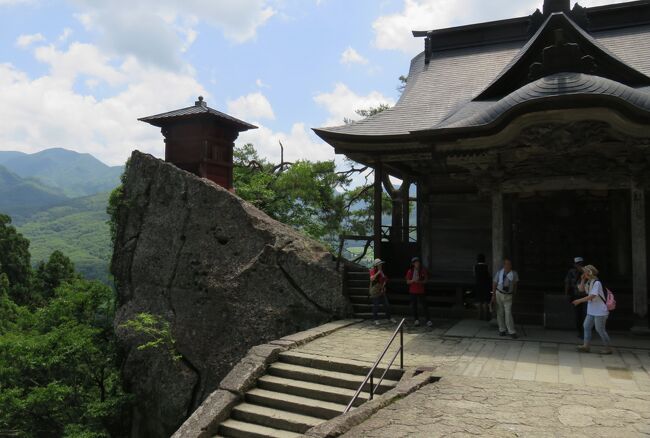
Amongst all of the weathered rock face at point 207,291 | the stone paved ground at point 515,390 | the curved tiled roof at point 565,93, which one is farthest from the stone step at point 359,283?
the curved tiled roof at point 565,93

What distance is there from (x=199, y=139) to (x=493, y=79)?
1074 centimetres

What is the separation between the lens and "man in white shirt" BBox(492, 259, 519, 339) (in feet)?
32.4

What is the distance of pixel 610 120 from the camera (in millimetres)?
8922

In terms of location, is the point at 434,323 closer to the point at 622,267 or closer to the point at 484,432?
the point at 622,267

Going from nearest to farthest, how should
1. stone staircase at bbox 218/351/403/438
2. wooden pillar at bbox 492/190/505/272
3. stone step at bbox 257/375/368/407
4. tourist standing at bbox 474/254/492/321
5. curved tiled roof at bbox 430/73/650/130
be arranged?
1. stone staircase at bbox 218/351/403/438
2. stone step at bbox 257/375/368/407
3. curved tiled roof at bbox 430/73/650/130
4. wooden pillar at bbox 492/190/505/272
5. tourist standing at bbox 474/254/492/321

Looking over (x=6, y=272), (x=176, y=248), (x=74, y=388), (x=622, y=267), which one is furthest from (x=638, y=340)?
(x=6, y=272)

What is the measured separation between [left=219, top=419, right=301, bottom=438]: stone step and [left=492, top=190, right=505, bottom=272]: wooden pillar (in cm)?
625

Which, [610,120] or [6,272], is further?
[6,272]

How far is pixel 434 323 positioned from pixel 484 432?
6.51 metres

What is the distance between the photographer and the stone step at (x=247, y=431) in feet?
23.4

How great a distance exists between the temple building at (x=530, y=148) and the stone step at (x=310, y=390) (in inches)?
208

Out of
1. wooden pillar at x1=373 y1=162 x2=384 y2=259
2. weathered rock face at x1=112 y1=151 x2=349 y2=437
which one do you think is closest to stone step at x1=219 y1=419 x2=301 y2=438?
weathered rock face at x1=112 y1=151 x2=349 y2=437

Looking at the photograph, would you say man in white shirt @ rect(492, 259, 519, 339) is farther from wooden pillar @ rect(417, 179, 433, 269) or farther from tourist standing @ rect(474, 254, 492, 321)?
wooden pillar @ rect(417, 179, 433, 269)

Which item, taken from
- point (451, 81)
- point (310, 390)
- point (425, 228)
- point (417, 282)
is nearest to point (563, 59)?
point (417, 282)
